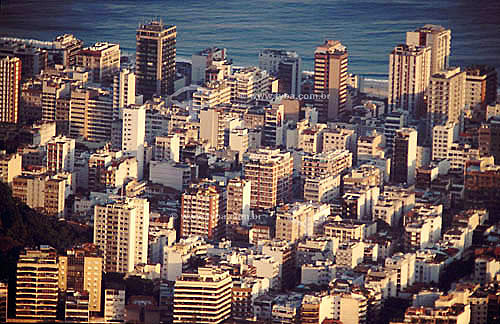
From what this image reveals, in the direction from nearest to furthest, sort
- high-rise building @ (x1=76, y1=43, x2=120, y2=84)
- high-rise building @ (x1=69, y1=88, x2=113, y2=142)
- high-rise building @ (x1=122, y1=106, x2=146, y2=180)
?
high-rise building @ (x1=122, y1=106, x2=146, y2=180)
high-rise building @ (x1=69, y1=88, x2=113, y2=142)
high-rise building @ (x1=76, y1=43, x2=120, y2=84)

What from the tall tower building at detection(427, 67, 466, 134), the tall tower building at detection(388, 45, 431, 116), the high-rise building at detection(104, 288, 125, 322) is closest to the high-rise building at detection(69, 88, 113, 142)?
the tall tower building at detection(388, 45, 431, 116)

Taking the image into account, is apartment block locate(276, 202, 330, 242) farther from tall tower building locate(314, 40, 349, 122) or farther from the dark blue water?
the dark blue water

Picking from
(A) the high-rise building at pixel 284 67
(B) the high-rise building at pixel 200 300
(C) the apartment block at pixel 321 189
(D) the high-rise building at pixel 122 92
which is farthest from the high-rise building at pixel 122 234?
(A) the high-rise building at pixel 284 67

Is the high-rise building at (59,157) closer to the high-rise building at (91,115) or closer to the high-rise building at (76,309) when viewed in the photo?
the high-rise building at (91,115)

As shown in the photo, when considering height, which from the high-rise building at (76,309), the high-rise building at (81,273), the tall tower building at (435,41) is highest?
the tall tower building at (435,41)

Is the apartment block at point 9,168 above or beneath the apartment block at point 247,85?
beneath

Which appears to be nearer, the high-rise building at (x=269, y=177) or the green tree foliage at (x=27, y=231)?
the green tree foliage at (x=27, y=231)
